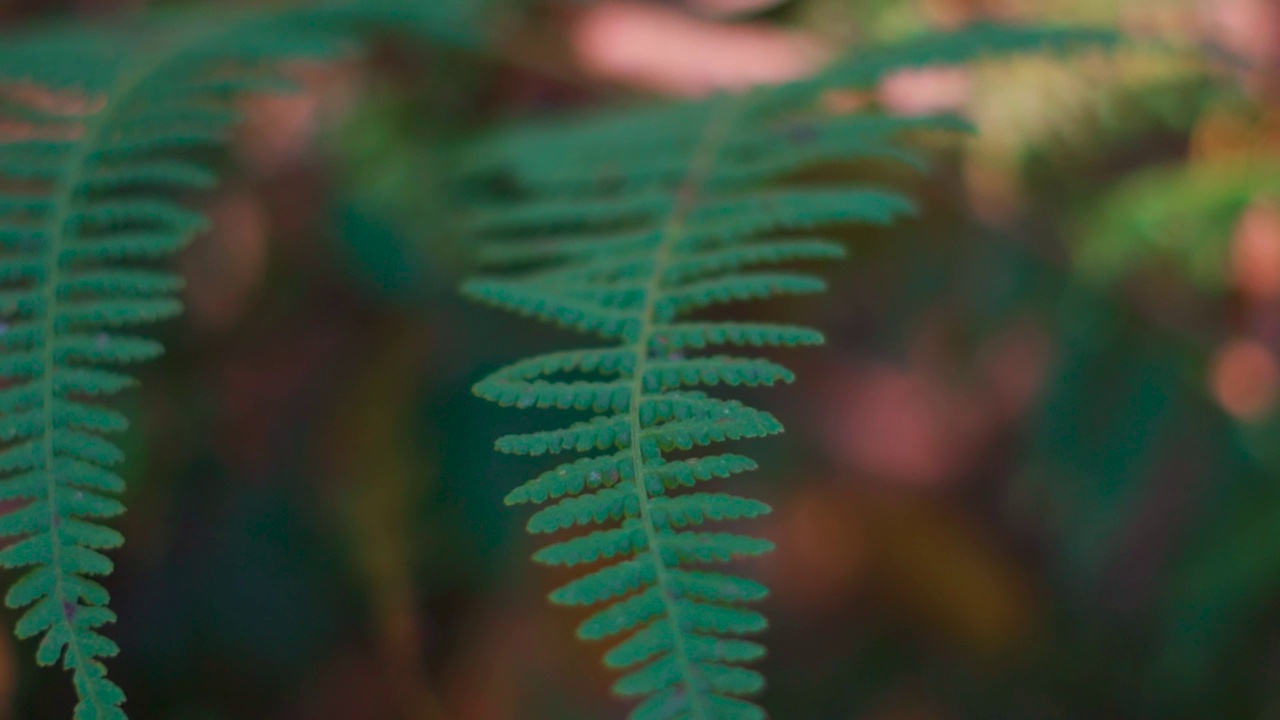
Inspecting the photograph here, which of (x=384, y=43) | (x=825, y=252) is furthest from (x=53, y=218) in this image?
(x=384, y=43)

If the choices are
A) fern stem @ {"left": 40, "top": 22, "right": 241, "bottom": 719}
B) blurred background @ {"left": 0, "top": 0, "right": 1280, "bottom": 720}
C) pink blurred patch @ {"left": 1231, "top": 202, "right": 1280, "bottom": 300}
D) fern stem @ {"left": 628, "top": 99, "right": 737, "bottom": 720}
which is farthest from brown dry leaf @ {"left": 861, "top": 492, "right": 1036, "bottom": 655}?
fern stem @ {"left": 40, "top": 22, "right": 241, "bottom": 719}

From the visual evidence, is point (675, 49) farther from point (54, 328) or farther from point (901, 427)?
point (54, 328)

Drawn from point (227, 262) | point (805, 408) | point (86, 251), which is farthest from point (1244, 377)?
point (227, 262)

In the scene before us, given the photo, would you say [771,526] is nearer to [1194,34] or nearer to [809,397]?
[809,397]

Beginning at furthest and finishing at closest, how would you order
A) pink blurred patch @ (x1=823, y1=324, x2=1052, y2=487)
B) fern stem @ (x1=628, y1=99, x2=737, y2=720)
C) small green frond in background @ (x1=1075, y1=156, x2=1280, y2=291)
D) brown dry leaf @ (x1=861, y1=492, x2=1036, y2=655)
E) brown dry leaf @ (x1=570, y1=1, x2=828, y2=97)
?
pink blurred patch @ (x1=823, y1=324, x2=1052, y2=487) < brown dry leaf @ (x1=861, y1=492, x2=1036, y2=655) < brown dry leaf @ (x1=570, y1=1, x2=828, y2=97) < small green frond in background @ (x1=1075, y1=156, x2=1280, y2=291) < fern stem @ (x1=628, y1=99, x2=737, y2=720)

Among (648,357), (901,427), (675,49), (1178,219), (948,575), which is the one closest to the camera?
(648,357)

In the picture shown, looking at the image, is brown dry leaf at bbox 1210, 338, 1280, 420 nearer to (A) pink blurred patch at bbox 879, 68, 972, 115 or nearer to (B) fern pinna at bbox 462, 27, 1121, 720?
(A) pink blurred patch at bbox 879, 68, 972, 115
